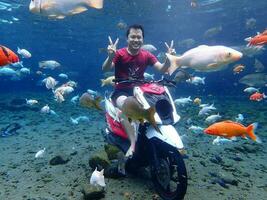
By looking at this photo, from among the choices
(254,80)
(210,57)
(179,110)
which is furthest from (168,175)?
(254,80)

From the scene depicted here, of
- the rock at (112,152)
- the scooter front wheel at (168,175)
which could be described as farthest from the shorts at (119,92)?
the scooter front wheel at (168,175)

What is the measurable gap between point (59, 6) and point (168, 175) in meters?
3.33

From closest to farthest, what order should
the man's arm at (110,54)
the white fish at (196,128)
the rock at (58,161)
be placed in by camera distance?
the man's arm at (110,54), the rock at (58,161), the white fish at (196,128)

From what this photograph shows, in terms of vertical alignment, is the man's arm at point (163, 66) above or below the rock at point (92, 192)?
above

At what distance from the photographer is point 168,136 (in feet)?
14.9

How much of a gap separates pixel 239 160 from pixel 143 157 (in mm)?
3615

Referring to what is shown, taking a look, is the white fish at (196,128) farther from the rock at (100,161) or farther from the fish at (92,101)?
the fish at (92,101)

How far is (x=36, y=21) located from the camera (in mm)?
32562

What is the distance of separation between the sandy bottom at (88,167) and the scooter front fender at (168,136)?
1248mm

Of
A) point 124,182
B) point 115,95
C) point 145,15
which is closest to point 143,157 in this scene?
point 124,182

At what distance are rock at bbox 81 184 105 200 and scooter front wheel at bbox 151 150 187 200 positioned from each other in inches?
41.6

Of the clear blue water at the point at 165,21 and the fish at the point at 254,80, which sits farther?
the clear blue water at the point at 165,21

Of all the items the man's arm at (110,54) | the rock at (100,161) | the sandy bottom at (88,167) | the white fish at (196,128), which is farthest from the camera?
the white fish at (196,128)

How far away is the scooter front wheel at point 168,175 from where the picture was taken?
4426 millimetres
